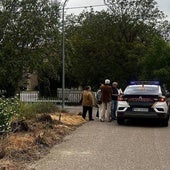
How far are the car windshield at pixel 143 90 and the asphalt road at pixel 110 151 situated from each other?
1865mm

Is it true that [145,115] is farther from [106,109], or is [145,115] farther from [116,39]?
[116,39]

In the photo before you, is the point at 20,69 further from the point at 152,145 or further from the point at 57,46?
the point at 152,145

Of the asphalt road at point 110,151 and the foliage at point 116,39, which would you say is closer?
the asphalt road at point 110,151

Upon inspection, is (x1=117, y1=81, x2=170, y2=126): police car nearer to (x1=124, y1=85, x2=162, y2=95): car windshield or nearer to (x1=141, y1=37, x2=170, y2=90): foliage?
(x1=124, y1=85, x2=162, y2=95): car windshield

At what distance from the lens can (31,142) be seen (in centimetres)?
1135

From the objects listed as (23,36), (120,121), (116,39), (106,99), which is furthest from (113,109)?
(116,39)

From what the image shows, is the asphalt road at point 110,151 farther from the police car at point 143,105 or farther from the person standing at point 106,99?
the person standing at point 106,99

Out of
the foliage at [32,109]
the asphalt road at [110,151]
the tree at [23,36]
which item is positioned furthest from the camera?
the tree at [23,36]

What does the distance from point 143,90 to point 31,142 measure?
24.4 ft

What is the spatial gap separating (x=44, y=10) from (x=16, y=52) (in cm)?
363

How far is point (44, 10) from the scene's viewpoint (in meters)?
31.2

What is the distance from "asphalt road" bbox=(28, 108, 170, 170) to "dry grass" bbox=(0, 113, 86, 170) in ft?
0.82

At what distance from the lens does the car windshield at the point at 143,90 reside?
17.7 m

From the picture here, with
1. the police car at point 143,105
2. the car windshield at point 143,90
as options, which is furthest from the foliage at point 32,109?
the car windshield at point 143,90
